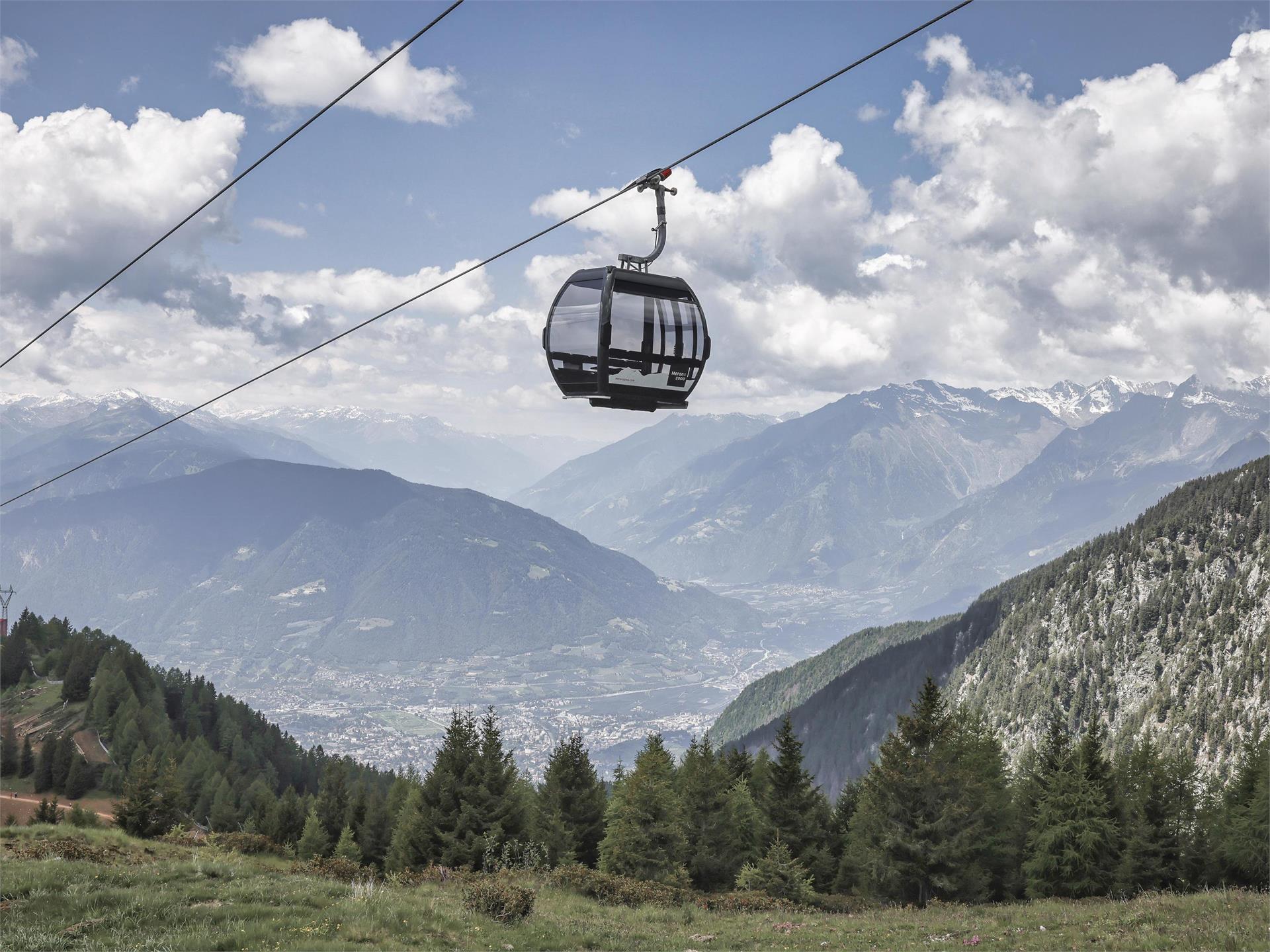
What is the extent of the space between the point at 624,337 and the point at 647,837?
33146mm

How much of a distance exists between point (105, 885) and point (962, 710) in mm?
46116

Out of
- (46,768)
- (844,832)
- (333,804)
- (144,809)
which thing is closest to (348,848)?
(333,804)

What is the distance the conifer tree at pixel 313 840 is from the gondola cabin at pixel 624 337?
5271 centimetres

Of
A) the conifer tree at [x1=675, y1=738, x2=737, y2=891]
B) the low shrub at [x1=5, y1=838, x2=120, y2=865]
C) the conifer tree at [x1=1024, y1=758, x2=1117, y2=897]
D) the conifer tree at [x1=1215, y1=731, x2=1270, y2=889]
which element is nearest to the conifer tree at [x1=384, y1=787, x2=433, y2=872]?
the conifer tree at [x1=675, y1=738, x2=737, y2=891]

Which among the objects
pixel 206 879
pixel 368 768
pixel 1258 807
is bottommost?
pixel 368 768

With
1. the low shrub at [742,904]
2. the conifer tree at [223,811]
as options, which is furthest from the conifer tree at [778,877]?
the conifer tree at [223,811]

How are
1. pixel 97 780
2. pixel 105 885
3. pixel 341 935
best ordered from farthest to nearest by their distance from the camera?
pixel 97 780, pixel 105 885, pixel 341 935

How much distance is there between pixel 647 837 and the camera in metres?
40.3

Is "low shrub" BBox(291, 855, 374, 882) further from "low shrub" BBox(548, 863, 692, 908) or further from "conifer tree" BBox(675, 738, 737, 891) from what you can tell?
"conifer tree" BBox(675, 738, 737, 891)

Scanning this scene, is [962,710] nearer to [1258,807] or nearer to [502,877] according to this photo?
[1258,807]

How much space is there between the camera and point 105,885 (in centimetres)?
1775

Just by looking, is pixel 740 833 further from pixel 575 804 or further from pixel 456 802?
pixel 456 802

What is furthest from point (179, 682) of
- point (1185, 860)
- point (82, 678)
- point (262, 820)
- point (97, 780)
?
point (1185, 860)

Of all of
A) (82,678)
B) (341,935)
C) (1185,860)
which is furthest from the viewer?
(82,678)
